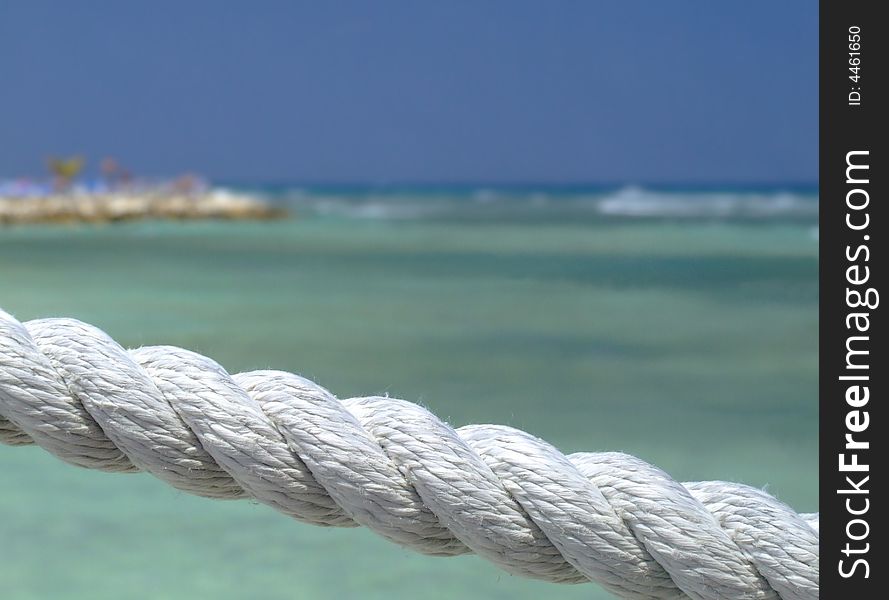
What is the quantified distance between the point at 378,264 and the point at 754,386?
5591 millimetres

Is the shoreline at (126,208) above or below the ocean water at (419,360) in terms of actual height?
above

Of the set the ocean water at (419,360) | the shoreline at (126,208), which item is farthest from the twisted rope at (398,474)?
the shoreline at (126,208)

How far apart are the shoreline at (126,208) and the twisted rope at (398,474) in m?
17.6

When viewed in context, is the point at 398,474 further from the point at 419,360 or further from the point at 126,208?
the point at 126,208

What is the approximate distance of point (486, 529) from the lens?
80 cm

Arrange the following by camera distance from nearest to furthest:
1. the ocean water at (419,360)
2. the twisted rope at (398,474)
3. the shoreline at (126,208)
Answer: the twisted rope at (398,474) → the ocean water at (419,360) → the shoreline at (126,208)

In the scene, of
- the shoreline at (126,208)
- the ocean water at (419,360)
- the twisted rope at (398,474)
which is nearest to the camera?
the twisted rope at (398,474)

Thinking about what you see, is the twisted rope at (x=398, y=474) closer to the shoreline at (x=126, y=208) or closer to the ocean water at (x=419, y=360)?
the ocean water at (x=419, y=360)

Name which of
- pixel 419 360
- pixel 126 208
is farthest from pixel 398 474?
pixel 126 208

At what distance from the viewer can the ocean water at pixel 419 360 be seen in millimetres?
2381

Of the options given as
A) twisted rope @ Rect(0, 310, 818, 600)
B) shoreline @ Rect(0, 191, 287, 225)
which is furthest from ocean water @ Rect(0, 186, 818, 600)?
shoreline @ Rect(0, 191, 287, 225)

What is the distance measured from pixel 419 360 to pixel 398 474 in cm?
378
